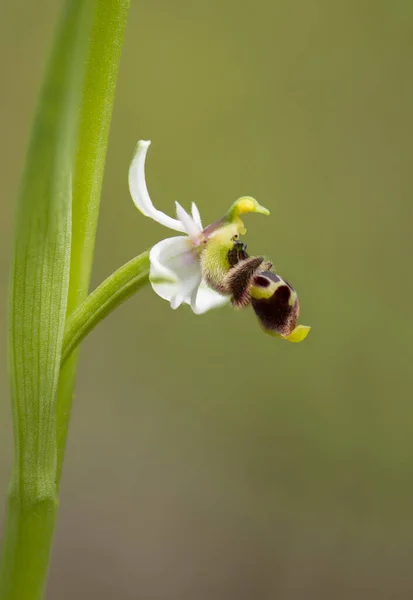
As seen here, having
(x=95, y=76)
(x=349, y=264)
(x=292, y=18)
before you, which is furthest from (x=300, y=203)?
(x=95, y=76)

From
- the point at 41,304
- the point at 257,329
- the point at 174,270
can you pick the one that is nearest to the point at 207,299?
the point at 174,270

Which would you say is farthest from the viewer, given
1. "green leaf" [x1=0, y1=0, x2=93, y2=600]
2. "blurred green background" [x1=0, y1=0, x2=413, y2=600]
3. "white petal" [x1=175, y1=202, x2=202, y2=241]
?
"blurred green background" [x1=0, y1=0, x2=413, y2=600]

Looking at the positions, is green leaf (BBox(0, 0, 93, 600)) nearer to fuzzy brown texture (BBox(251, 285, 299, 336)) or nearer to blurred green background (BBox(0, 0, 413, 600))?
fuzzy brown texture (BBox(251, 285, 299, 336))

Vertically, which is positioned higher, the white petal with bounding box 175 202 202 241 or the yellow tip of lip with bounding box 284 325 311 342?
the white petal with bounding box 175 202 202 241

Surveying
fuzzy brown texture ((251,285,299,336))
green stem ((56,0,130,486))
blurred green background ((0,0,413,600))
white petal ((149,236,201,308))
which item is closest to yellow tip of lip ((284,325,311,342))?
fuzzy brown texture ((251,285,299,336))

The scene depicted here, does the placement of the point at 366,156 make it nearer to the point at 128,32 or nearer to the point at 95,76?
the point at 128,32
